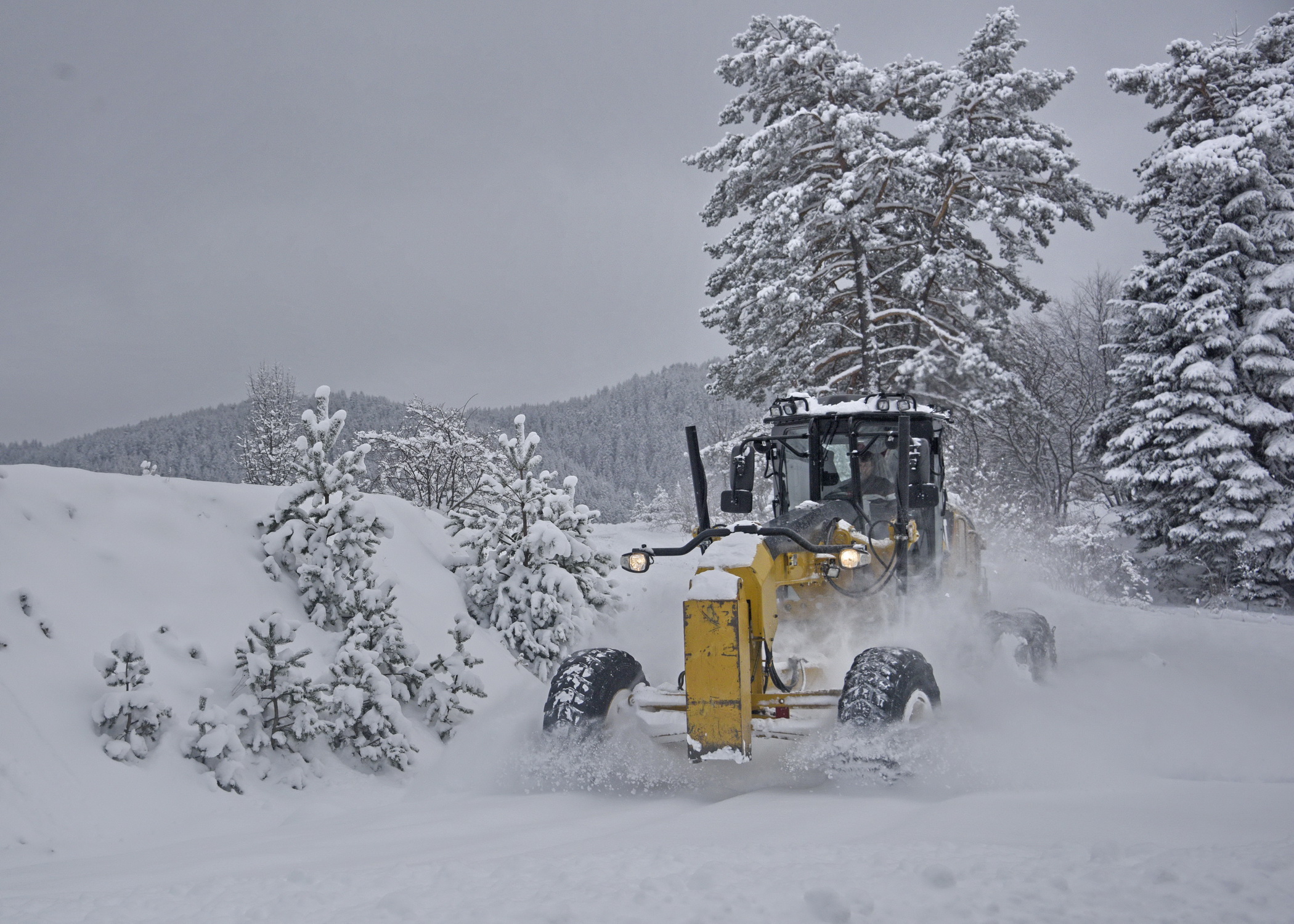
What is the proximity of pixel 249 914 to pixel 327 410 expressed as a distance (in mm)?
5203

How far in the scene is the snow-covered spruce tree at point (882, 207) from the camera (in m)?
18.4

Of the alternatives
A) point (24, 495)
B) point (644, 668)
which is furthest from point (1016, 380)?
point (24, 495)

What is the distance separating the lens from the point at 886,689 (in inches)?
212

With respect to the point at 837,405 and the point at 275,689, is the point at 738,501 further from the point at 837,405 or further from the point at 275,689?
the point at 275,689

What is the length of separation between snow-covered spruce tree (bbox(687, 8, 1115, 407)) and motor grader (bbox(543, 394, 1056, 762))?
10237mm

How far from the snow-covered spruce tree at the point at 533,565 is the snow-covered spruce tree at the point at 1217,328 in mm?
12774

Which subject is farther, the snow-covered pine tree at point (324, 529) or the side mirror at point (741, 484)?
the snow-covered pine tree at point (324, 529)

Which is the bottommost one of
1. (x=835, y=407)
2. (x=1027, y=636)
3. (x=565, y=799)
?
(x=565, y=799)

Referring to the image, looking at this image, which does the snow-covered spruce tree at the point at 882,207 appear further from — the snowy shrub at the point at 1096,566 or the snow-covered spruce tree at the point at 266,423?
the snow-covered spruce tree at the point at 266,423

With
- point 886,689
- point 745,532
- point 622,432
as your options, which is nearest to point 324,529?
point 745,532

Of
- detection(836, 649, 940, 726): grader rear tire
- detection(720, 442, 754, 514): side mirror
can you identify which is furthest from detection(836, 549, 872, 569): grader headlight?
detection(720, 442, 754, 514): side mirror

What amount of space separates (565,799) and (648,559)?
5.36 feet

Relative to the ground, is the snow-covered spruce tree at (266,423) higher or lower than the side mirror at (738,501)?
higher

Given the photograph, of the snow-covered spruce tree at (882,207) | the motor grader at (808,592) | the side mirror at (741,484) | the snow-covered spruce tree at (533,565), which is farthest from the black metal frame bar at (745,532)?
the snow-covered spruce tree at (882,207)
